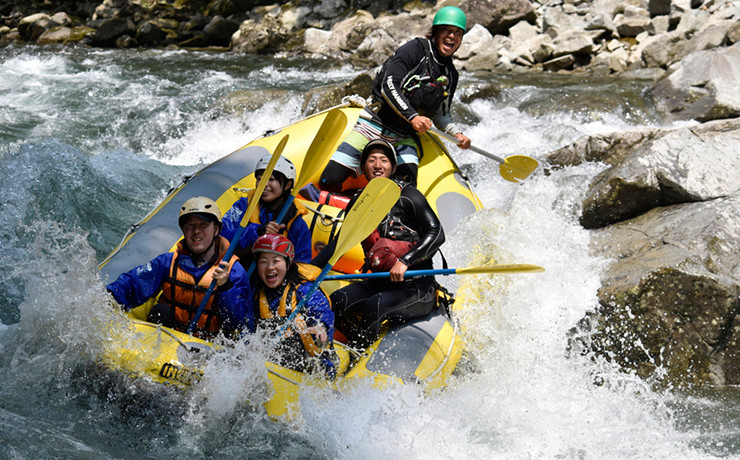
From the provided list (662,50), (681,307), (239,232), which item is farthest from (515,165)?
(662,50)

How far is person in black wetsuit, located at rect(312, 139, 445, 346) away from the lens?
364cm

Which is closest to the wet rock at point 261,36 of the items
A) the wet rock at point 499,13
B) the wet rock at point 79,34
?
the wet rock at point 79,34

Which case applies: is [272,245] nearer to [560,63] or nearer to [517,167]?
[517,167]

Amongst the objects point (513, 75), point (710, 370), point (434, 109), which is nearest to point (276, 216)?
point (434, 109)

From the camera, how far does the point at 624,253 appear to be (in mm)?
4461

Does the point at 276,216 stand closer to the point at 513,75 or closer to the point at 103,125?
the point at 103,125

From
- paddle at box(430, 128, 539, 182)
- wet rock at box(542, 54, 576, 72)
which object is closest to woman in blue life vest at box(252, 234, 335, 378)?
paddle at box(430, 128, 539, 182)

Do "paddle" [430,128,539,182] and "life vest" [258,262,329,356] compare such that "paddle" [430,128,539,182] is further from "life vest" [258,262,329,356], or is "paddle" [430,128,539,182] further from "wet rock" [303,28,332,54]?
"wet rock" [303,28,332,54]

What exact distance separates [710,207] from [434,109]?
1.99 metres

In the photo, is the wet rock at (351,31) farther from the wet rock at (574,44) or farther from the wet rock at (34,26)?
the wet rock at (34,26)

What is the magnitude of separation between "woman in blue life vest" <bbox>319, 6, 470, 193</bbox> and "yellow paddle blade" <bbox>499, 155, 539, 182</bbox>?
1.61 ft

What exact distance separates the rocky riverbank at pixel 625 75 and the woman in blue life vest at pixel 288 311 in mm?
1596

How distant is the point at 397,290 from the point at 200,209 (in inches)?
43.3

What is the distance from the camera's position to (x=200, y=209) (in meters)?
3.27
